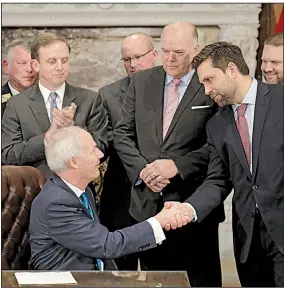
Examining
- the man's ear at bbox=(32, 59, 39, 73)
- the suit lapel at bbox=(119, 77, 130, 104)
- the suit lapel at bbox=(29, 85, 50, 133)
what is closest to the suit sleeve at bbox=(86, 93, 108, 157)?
the suit lapel at bbox=(119, 77, 130, 104)

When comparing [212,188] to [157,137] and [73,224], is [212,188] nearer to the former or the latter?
[157,137]

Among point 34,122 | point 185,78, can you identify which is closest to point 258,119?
point 185,78

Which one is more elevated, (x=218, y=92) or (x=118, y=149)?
(x=218, y=92)

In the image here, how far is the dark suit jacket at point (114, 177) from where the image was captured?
3.07 metres

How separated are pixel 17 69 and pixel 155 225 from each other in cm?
102

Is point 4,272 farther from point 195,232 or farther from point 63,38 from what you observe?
point 63,38

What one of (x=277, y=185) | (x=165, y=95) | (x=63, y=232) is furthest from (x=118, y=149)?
(x=277, y=185)

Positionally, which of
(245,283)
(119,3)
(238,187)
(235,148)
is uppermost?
(119,3)

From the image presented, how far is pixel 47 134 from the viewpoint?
304 centimetres

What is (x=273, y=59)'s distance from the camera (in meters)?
2.98

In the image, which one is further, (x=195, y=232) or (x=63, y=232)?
(x=195, y=232)

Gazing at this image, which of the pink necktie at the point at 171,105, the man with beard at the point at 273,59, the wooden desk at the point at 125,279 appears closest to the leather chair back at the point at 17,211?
→ the wooden desk at the point at 125,279

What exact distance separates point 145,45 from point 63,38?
0.40 m

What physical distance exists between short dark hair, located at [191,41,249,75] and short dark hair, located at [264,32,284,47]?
0.16 m
